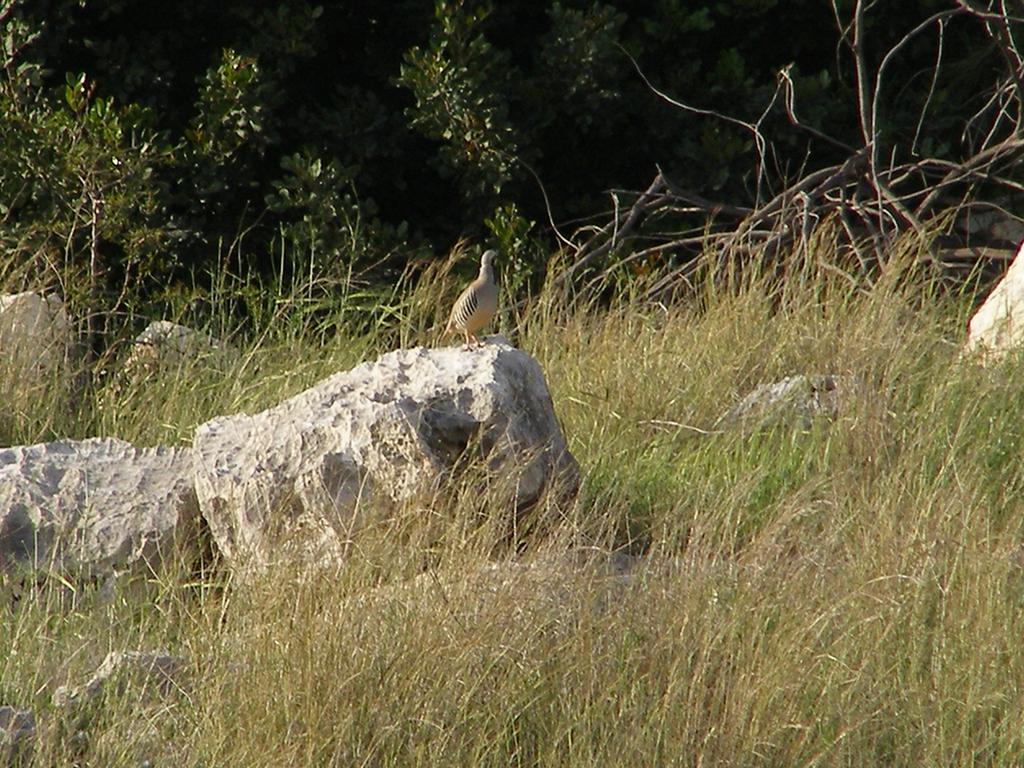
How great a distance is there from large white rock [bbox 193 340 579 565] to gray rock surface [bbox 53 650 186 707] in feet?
1.25

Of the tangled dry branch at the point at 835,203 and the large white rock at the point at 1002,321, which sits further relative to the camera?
the tangled dry branch at the point at 835,203

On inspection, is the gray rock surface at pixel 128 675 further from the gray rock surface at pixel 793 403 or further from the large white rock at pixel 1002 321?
A: the large white rock at pixel 1002 321

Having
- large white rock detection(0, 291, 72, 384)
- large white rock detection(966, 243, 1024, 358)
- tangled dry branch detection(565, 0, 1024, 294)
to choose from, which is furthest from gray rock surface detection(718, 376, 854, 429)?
large white rock detection(0, 291, 72, 384)

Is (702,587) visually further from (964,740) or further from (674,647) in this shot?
(964,740)

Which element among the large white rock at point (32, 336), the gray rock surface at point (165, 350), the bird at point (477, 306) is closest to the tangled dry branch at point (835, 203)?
the bird at point (477, 306)

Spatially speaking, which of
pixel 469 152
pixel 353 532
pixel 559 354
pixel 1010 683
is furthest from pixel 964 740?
pixel 469 152

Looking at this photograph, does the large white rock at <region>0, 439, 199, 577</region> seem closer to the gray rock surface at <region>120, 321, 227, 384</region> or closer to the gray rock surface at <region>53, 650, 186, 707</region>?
the gray rock surface at <region>53, 650, 186, 707</region>

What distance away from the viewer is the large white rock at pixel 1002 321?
200 inches

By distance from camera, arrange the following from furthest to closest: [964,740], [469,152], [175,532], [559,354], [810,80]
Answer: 1. [810,80]
2. [469,152]
3. [559,354]
4. [175,532]
5. [964,740]

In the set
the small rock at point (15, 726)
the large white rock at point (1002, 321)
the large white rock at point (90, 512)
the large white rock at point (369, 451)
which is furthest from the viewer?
the large white rock at point (1002, 321)

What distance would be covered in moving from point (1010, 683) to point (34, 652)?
194 centimetres

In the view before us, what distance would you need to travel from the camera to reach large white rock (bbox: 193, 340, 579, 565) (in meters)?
3.65

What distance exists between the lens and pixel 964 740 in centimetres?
310

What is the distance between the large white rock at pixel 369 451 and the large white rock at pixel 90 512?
144 mm
